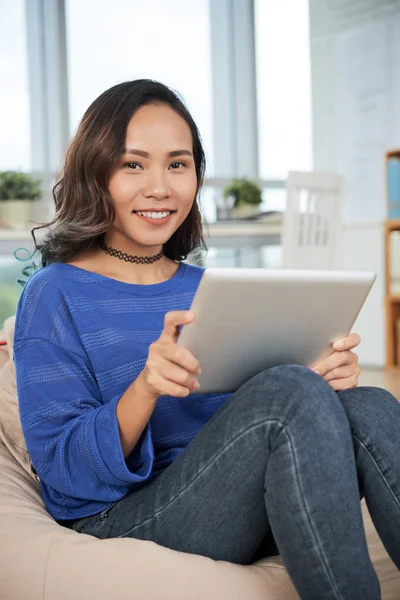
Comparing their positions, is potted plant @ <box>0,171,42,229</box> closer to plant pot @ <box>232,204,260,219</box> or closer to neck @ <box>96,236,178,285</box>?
plant pot @ <box>232,204,260,219</box>

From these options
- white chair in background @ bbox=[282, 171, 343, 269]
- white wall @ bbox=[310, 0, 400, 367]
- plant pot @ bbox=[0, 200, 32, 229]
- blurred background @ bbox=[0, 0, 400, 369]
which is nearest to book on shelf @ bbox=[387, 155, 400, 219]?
blurred background @ bbox=[0, 0, 400, 369]

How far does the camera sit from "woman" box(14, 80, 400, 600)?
3.19ft

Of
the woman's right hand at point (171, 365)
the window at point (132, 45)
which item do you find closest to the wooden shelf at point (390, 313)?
the window at point (132, 45)

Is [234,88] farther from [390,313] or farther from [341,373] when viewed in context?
[341,373]

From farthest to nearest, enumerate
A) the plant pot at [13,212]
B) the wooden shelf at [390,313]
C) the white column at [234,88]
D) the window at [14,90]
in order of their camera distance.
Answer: the white column at [234,88] < the wooden shelf at [390,313] < the window at [14,90] < the plant pot at [13,212]

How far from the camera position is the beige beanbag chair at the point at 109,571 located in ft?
3.36

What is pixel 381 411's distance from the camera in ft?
3.67

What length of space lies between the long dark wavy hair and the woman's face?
0.02 meters

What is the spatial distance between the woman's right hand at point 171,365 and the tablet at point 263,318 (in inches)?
0.6

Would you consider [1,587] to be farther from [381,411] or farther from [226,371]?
[381,411]

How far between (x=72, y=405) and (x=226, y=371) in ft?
0.70

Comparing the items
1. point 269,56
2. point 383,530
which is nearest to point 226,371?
point 383,530

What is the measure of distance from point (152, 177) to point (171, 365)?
0.38 meters

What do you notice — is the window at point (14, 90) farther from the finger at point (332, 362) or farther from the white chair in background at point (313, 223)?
the finger at point (332, 362)
